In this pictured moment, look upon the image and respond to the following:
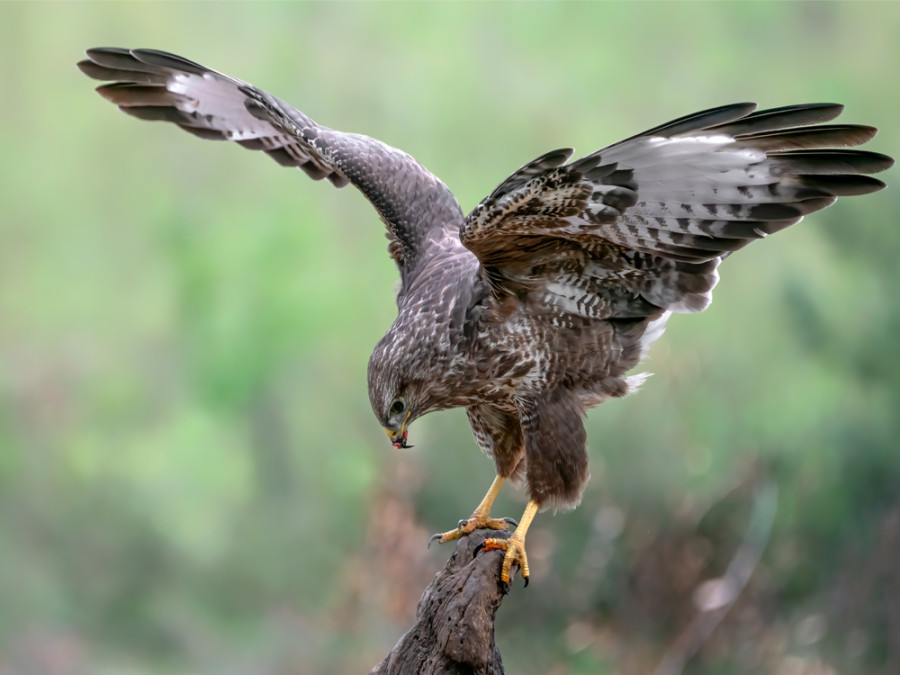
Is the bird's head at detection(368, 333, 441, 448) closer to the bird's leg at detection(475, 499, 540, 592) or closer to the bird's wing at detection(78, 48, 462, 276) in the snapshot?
the bird's leg at detection(475, 499, 540, 592)

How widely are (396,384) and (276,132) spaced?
1.18 meters

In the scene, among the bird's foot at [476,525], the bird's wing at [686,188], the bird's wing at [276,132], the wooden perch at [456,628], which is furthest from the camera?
the bird's wing at [276,132]

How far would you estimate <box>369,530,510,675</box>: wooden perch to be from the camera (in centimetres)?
253

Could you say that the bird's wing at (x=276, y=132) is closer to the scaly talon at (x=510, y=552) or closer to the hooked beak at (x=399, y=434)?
the hooked beak at (x=399, y=434)

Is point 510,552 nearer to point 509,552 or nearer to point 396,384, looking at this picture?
point 509,552

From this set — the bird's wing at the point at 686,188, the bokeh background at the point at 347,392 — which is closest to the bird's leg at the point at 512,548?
the bird's wing at the point at 686,188

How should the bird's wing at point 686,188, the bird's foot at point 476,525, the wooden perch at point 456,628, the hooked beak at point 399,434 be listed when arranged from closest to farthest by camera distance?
the bird's wing at point 686,188
the wooden perch at point 456,628
the hooked beak at point 399,434
the bird's foot at point 476,525

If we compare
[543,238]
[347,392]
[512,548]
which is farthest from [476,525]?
[347,392]

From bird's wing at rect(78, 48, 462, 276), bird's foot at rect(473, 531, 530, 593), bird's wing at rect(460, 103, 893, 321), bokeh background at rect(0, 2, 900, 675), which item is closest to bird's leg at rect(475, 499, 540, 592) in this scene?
bird's foot at rect(473, 531, 530, 593)

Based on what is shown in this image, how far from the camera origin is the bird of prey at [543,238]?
229 centimetres

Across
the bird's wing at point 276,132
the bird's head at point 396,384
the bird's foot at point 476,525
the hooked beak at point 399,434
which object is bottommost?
the bird's foot at point 476,525

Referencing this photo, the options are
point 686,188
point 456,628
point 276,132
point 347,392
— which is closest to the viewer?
point 686,188

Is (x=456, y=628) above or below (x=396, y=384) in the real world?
below

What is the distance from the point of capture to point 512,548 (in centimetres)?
266
